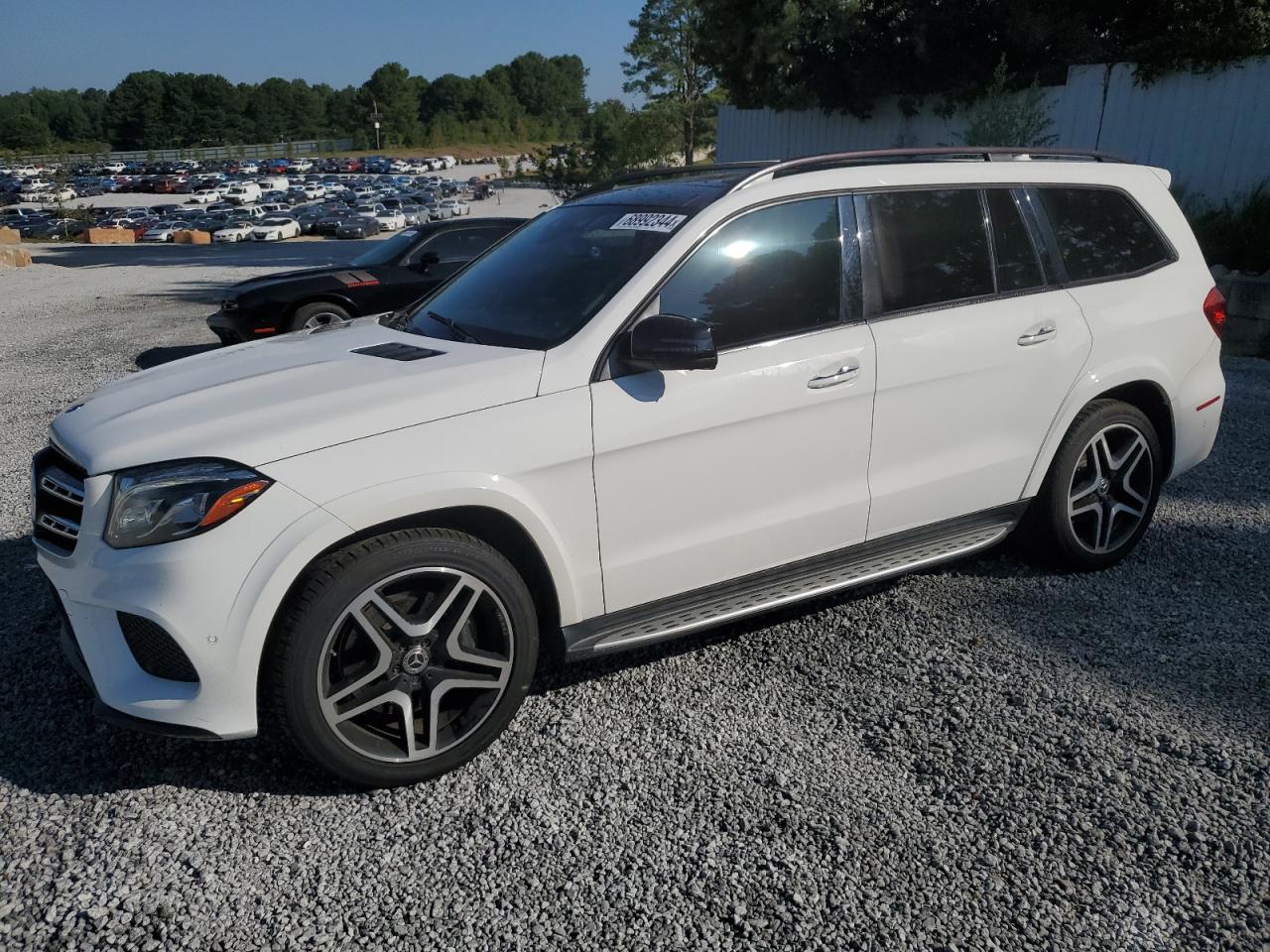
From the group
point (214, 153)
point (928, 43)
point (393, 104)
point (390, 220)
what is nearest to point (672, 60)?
point (390, 220)

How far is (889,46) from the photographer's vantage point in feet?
55.1

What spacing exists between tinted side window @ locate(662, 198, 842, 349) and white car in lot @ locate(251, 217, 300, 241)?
1805 inches

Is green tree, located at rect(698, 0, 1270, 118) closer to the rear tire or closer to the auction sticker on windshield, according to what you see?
the rear tire

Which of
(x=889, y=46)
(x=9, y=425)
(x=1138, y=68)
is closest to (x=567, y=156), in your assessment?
(x=889, y=46)

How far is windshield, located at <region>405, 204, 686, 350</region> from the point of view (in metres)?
3.37

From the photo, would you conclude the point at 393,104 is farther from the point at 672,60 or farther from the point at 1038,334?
the point at 1038,334

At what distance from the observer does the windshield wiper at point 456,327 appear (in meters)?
3.47

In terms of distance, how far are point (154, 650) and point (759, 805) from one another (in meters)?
1.77

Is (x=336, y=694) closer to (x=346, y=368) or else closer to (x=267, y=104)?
(x=346, y=368)

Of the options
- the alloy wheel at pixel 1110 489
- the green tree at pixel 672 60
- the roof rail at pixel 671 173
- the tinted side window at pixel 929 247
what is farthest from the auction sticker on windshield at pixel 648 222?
the green tree at pixel 672 60

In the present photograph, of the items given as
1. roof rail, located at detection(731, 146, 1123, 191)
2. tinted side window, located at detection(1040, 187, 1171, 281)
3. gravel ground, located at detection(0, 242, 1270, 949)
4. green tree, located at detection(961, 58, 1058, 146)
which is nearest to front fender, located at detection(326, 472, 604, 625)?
gravel ground, located at detection(0, 242, 1270, 949)

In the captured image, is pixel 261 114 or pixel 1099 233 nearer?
pixel 1099 233

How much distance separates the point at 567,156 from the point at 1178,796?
28.5 m

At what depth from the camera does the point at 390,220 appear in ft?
163
